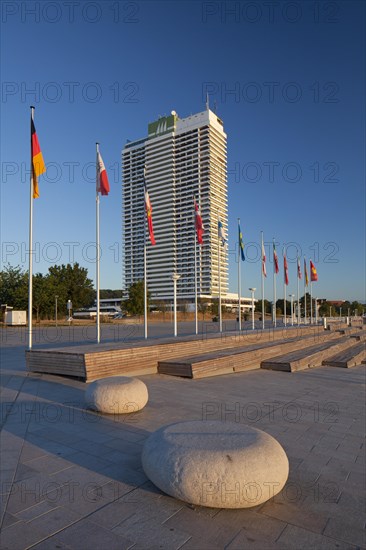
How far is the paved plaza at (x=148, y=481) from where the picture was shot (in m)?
3.39

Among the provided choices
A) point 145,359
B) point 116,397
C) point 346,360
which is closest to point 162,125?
point 346,360

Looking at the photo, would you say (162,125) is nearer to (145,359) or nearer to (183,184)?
(183,184)

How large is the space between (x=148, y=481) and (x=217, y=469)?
114cm

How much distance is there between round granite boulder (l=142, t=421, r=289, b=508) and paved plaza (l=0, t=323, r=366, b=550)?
78 mm

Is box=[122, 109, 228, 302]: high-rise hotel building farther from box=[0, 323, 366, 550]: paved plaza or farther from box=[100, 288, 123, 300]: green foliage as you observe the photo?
box=[0, 323, 366, 550]: paved plaza

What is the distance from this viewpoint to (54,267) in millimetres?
63188

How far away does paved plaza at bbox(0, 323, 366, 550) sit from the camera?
3.39m

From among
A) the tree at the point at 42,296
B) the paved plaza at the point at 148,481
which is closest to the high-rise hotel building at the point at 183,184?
the tree at the point at 42,296

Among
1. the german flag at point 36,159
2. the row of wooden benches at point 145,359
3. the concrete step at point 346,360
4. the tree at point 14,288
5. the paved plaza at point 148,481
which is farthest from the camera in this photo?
the tree at point 14,288

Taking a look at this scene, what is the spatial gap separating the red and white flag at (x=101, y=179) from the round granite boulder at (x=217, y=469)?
12.4m

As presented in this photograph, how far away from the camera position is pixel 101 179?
1523 centimetres

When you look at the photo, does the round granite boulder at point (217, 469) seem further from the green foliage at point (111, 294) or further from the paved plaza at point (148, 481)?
the green foliage at point (111, 294)

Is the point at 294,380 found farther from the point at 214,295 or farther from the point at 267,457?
the point at 214,295

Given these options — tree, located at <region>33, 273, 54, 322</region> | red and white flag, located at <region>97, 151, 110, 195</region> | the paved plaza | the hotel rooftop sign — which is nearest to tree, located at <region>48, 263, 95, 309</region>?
tree, located at <region>33, 273, 54, 322</region>
